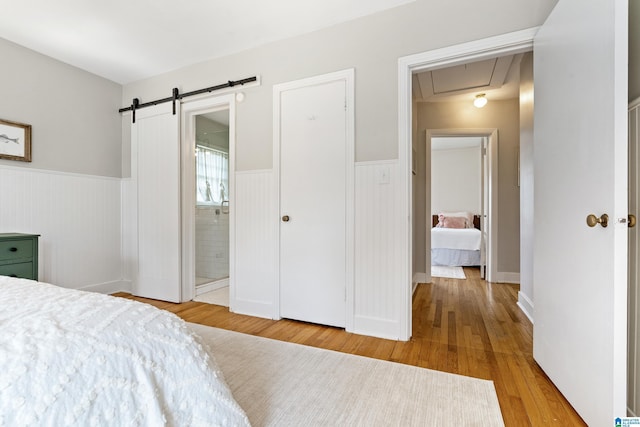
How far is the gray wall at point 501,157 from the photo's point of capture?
4.13m

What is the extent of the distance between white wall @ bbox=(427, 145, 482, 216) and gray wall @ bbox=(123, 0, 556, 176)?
19.1 ft

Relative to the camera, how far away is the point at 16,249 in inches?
95.1

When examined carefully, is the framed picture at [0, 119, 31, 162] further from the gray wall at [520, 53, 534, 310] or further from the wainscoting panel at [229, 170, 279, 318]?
the gray wall at [520, 53, 534, 310]

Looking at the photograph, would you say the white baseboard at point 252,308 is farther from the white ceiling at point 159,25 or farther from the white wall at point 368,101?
the white ceiling at point 159,25

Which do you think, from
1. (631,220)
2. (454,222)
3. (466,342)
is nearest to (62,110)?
(466,342)

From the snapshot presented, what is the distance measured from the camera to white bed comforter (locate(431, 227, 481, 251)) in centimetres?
518

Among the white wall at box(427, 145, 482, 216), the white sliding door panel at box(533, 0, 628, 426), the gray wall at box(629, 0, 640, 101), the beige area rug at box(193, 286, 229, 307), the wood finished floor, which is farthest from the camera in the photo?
the white wall at box(427, 145, 482, 216)

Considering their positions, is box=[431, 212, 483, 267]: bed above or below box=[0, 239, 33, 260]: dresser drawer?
below

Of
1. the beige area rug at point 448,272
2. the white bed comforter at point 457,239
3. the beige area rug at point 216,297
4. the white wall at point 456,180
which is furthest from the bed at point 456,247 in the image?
the beige area rug at point 216,297

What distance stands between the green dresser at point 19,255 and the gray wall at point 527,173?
434 centimetres

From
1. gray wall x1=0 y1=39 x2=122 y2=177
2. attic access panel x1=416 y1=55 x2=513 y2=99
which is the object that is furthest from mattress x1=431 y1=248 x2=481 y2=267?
gray wall x1=0 y1=39 x2=122 y2=177

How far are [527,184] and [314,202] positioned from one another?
80.6 inches

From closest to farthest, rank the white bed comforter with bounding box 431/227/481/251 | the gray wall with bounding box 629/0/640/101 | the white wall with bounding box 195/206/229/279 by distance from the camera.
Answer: the gray wall with bounding box 629/0/640/101
the white wall with bounding box 195/206/229/279
the white bed comforter with bounding box 431/227/481/251

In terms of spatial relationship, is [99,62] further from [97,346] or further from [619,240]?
[619,240]
